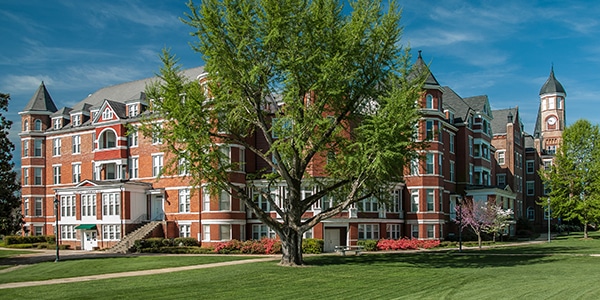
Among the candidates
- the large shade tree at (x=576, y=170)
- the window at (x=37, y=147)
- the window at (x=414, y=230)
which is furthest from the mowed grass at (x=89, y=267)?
the large shade tree at (x=576, y=170)

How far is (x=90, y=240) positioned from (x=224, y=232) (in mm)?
12733

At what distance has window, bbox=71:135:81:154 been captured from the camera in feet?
185

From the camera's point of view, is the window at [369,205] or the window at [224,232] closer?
the window at [224,232]

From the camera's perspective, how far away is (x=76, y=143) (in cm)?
5662

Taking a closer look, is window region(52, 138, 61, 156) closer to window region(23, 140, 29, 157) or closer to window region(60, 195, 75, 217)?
window region(23, 140, 29, 157)

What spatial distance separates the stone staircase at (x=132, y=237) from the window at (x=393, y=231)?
18.9m

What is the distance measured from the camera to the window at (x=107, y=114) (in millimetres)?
53156

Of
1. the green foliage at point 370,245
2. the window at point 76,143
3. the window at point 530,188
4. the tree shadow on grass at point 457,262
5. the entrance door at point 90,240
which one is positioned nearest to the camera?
the tree shadow on grass at point 457,262

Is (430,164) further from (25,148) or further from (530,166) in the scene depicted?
(530,166)

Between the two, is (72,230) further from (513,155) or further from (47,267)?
(513,155)

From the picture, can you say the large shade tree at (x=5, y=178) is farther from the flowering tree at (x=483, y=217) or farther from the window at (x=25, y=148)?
the flowering tree at (x=483, y=217)

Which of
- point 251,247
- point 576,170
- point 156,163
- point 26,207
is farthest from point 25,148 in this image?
point 576,170

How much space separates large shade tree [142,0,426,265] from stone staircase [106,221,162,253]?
19.1m

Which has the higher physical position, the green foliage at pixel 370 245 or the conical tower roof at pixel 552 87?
the conical tower roof at pixel 552 87
